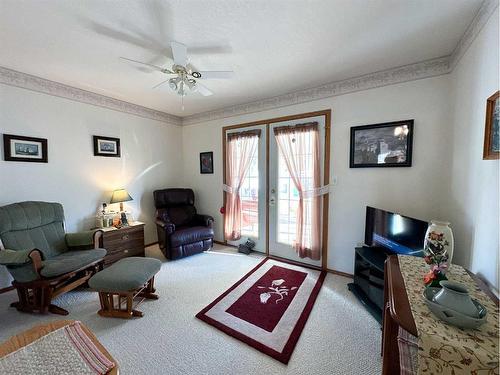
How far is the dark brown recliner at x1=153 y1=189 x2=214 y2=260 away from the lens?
124 inches

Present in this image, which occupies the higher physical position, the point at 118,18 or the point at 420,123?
the point at 118,18

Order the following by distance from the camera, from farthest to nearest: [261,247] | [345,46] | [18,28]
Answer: [261,247], [345,46], [18,28]

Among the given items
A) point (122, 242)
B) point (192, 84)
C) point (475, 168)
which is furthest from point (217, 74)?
point (122, 242)

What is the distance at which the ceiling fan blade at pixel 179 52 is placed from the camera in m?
1.64

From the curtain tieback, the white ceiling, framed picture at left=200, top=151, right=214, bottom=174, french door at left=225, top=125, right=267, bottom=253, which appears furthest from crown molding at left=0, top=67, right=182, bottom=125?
the curtain tieback

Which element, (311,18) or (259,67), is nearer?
(311,18)

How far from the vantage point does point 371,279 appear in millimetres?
2043

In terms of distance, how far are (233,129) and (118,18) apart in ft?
7.29

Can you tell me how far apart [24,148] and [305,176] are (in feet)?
11.6

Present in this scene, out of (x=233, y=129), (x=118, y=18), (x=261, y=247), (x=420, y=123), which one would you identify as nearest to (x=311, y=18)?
(x=118, y=18)

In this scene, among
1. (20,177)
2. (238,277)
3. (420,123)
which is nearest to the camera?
(420,123)

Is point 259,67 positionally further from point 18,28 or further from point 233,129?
point 18,28

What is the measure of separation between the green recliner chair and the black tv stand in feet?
9.52

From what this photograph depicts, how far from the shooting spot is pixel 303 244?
300 cm
